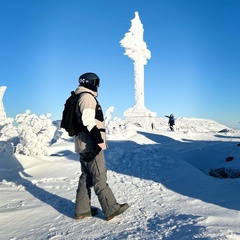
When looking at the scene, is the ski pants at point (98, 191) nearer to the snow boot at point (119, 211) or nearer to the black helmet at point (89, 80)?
the snow boot at point (119, 211)

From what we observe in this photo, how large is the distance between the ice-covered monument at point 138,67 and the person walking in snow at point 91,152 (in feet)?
88.1

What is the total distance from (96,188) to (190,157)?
837cm

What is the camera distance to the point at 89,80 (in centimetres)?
399

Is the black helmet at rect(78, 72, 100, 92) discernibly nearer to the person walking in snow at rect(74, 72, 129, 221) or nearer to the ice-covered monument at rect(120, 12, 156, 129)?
the person walking in snow at rect(74, 72, 129, 221)

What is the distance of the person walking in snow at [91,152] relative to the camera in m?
3.71

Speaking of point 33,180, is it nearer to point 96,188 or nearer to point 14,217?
point 14,217

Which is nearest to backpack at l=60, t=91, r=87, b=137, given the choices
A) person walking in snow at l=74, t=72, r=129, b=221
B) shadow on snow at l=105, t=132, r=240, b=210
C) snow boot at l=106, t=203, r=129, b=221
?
person walking in snow at l=74, t=72, r=129, b=221

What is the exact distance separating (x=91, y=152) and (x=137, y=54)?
2997 centimetres

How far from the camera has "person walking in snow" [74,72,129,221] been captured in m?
3.71

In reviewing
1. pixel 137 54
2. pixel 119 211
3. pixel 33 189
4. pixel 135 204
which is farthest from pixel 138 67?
pixel 119 211

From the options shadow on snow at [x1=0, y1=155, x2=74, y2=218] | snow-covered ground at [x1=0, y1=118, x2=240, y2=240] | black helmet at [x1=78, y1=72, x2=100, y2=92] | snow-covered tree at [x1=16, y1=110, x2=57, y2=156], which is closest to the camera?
snow-covered ground at [x1=0, y1=118, x2=240, y2=240]

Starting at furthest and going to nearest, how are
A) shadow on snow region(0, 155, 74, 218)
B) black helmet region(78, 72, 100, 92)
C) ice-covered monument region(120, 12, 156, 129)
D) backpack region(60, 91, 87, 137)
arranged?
ice-covered monument region(120, 12, 156, 129) < shadow on snow region(0, 155, 74, 218) < black helmet region(78, 72, 100, 92) < backpack region(60, 91, 87, 137)

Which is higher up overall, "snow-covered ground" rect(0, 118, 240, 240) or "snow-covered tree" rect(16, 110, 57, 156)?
"snow-covered tree" rect(16, 110, 57, 156)

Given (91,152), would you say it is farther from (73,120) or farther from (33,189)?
(33,189)
